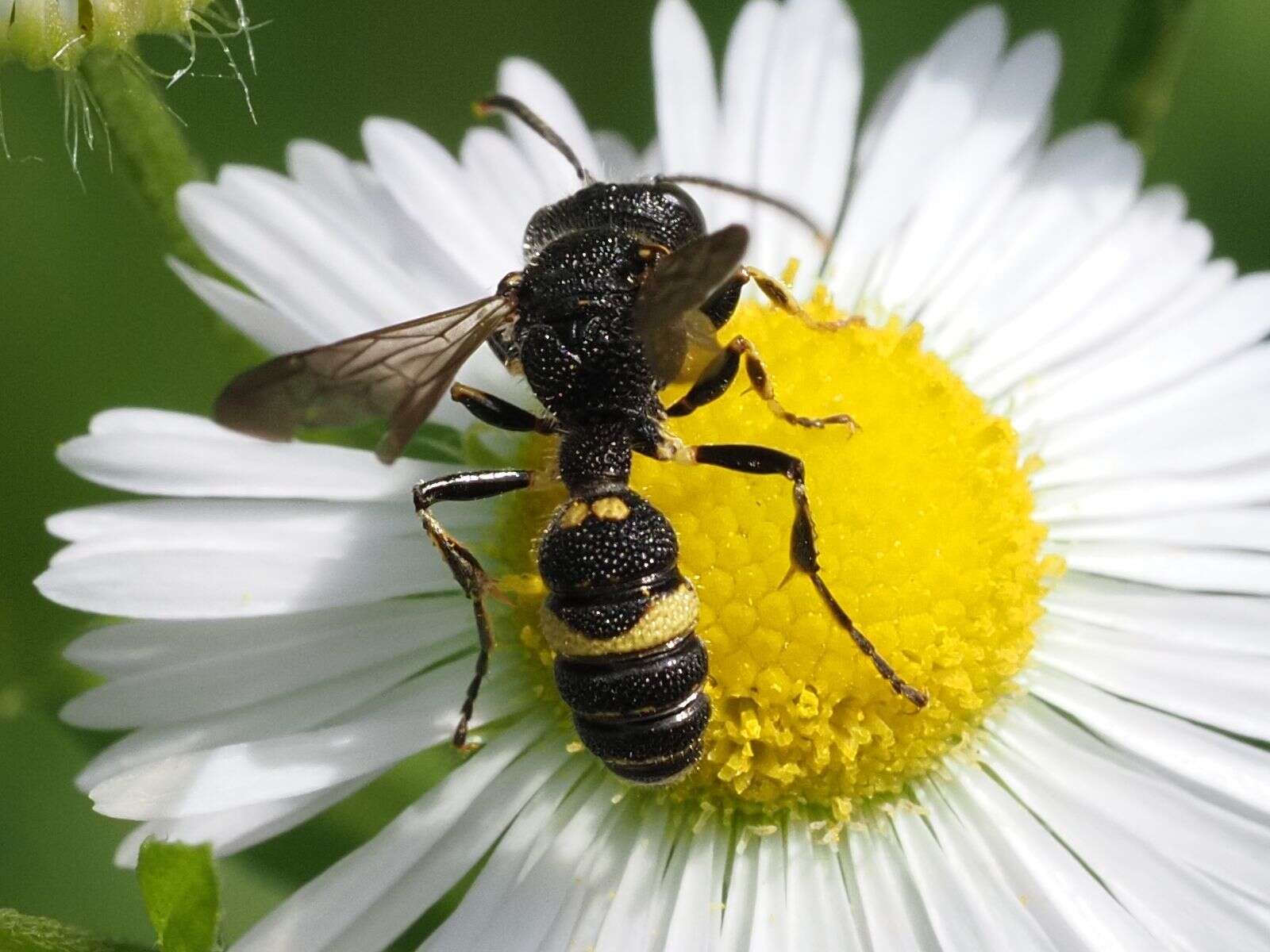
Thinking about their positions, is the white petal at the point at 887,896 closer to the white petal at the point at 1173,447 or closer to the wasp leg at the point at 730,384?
the wasp leg at the point at 730,384

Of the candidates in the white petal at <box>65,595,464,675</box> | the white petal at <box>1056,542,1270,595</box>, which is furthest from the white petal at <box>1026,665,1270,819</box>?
the white petal at <box>65,595,464,675</box>

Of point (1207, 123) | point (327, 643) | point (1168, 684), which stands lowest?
point (327, 643)

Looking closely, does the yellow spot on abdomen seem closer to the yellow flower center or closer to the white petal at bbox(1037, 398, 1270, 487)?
the yellow flower center

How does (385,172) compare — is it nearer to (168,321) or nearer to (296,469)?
(296,469)

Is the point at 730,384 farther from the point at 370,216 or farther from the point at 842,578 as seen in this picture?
the point at 370,216

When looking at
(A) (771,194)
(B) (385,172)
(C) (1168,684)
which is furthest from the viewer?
(A) (771,194)

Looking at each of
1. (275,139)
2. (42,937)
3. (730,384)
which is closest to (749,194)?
(730,384)

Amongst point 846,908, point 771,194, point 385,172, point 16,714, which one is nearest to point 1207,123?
point 771,194
